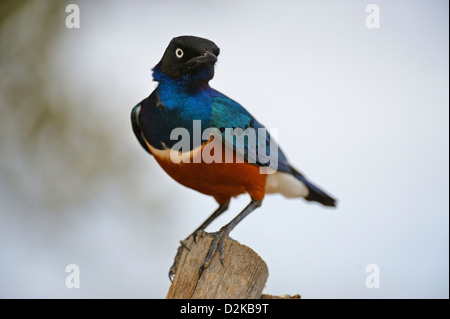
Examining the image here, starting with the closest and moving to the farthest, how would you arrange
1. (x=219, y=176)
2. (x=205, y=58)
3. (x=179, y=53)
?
(x=205, y=58), (x=179, y=53), (x=219, y=176)

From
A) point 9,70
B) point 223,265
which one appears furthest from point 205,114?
point 9,70

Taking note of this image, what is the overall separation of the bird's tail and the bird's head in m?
1.27

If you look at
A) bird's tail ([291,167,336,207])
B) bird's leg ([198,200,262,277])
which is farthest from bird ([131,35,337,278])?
bird's tail ([291,167,336,207])

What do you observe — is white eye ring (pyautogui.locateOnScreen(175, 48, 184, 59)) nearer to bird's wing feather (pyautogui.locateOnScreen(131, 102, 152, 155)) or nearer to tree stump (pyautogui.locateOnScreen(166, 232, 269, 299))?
bird's wing feather (pyautogui.locateOnScreen(131, 102, 152, 155))

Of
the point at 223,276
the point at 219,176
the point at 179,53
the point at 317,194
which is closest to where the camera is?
the point at 223,276

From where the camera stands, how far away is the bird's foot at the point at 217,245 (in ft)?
10.1

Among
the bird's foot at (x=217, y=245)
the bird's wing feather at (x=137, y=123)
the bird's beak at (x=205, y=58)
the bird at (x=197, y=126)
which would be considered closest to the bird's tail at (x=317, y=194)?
the bird at (x=197, y=126)

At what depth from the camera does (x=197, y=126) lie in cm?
337

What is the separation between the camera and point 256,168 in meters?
3.73

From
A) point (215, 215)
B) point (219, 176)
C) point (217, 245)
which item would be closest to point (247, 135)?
point (219, 176)

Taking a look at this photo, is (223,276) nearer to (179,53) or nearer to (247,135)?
(247,135)

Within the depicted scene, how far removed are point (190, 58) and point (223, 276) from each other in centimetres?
127

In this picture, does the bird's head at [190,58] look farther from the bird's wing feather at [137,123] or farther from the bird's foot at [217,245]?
the bird's foot at [217,245]
